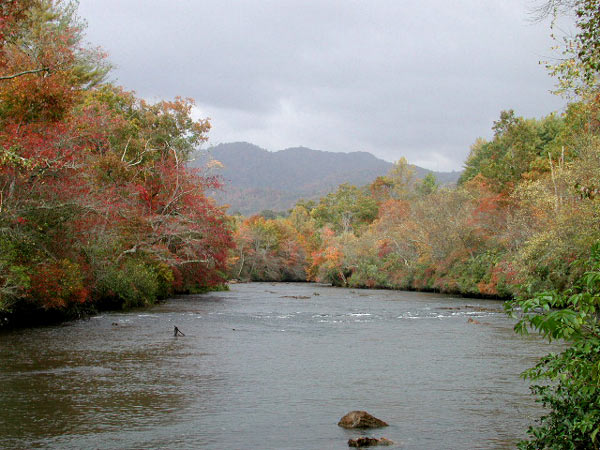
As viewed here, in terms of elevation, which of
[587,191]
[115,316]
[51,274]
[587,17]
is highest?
[587,17]

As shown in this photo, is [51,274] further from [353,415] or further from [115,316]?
[353,415]

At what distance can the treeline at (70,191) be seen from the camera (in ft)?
65.5

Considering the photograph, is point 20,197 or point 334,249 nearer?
point 20,197

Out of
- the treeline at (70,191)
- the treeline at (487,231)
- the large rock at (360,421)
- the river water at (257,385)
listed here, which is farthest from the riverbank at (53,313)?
the treeline at (487,231)

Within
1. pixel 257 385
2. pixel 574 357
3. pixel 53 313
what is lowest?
pixel 53 313

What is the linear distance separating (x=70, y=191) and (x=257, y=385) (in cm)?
1307

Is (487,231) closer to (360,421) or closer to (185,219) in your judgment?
(185,219)

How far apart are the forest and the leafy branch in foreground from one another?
0.8 inches

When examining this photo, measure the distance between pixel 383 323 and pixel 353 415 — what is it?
17.1 m

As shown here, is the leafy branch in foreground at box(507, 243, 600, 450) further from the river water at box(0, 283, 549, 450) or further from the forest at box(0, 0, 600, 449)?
the river water at box(0, 283, 549, 450)

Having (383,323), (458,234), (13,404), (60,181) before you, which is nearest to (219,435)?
(13,404)

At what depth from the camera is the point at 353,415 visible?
10445 mm

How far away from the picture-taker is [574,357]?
5980mm

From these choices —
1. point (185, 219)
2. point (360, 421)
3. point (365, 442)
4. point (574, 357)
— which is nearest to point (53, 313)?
point (185, 219)
